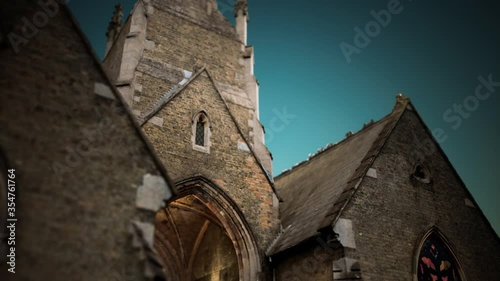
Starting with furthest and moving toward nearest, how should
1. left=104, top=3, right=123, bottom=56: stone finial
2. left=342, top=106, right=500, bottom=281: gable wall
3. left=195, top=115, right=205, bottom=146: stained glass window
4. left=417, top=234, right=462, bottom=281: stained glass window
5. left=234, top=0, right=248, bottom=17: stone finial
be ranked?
left=104, top=3, right=123, bottom=56: stone finial, left=234, top=0, right=248, bottom=17: stone finial, left=195, top=115, right=205, bottom=146: stained glass window, left=417, top=234, right=462, bottom=281: stained glass window, left=342, top=106, right=500, bottom=281: gable wall

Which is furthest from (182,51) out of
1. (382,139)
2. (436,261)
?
(436,261)

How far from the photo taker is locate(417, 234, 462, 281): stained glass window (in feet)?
42.2

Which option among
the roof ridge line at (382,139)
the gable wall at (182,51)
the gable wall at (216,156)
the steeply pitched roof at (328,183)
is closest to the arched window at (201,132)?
the gable wall at (216,156)

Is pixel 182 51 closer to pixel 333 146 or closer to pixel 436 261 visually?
pixel 333 146

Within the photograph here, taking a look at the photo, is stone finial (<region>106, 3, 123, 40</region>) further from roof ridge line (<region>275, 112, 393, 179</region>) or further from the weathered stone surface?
the weathered stone surface

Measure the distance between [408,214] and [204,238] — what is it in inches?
316

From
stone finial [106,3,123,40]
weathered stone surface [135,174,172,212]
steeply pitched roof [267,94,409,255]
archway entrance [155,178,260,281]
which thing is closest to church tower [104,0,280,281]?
archway entrance [155,178,260,281]

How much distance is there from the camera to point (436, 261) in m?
13.3

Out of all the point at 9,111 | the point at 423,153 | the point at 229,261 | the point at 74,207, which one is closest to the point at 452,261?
the point at 423,153

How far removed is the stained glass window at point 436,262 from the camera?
42.2 feet

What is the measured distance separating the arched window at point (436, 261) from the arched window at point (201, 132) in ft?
24.3

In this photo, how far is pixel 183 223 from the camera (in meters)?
17.5

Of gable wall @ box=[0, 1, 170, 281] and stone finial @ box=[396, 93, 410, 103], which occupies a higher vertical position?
stone finial @ box=[396, 93, 410, 103]

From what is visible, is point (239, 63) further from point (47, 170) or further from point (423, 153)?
point (47, 170)
